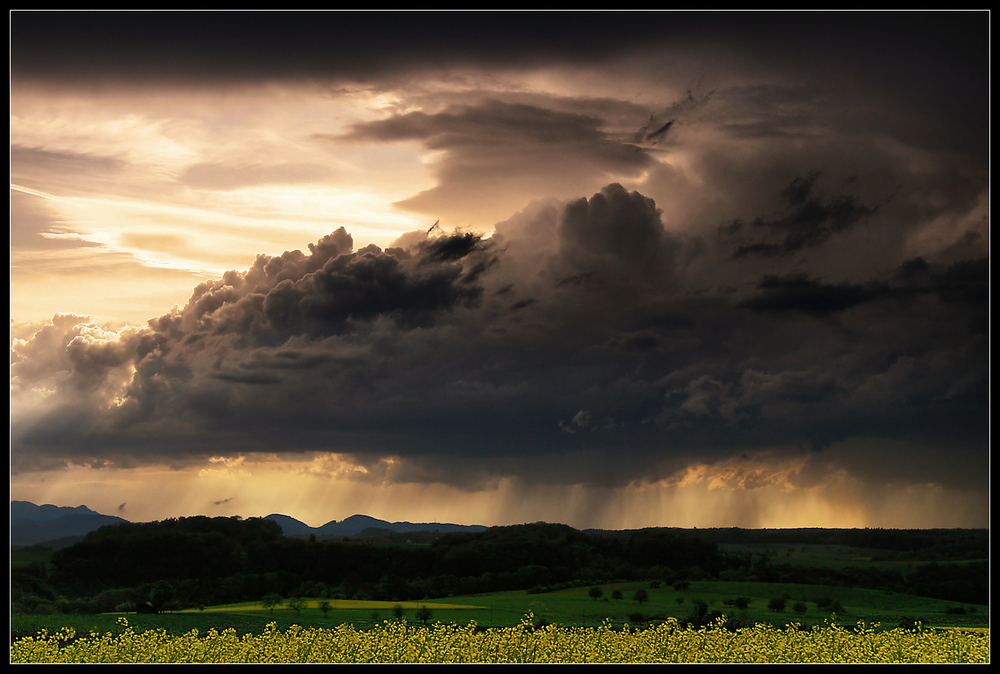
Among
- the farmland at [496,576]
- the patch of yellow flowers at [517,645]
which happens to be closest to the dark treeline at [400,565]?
the farmland at [496,576]

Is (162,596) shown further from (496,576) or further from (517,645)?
(517,645)

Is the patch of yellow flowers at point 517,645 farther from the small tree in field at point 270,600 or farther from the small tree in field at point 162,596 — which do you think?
the small tree in field at point 270,600

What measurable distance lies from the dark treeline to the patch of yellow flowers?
90.0 inches

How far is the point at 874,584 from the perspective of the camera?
17.6 metres

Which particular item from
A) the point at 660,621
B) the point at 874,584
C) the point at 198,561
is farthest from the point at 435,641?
the point at 874,584

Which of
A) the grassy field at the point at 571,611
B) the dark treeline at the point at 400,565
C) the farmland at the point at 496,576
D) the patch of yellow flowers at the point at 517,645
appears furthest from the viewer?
the dark treeline at the point at 400,565

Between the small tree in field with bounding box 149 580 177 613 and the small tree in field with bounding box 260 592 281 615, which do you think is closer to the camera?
the small tree in field with bounding box 149 580 177 613

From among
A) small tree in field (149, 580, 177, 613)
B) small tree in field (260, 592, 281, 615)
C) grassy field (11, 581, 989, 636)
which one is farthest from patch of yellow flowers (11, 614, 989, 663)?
small tree in field (260, 592, 281, 615)

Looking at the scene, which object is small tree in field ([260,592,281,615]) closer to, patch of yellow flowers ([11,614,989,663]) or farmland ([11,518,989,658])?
farmland ([11,518,989,658])

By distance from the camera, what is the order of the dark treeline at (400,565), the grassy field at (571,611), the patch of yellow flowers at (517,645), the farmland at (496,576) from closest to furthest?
the patch of yellow flowers at (517,645) < the grassy field at (571,611) < the farmland at (496,576) < the dark treeline at (400,565)

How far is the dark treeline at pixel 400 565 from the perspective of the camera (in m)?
17.5

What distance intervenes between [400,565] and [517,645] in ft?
14.0

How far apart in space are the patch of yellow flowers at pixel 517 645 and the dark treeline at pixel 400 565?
229cm

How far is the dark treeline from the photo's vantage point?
57.4 feet
